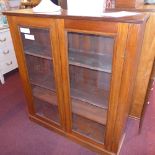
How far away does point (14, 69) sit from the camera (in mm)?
3115

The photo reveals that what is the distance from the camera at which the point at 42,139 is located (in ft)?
5.79

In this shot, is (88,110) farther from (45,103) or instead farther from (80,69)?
(45,103)

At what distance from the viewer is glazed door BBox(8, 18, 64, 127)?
1.31 metres

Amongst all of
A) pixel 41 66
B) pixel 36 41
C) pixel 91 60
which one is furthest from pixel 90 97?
pixel 36 41

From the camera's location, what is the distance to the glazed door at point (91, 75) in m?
Answer: 1.09

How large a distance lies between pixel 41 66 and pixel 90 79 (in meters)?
0.54

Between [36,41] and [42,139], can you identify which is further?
[42,139]

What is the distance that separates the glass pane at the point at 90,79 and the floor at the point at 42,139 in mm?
246

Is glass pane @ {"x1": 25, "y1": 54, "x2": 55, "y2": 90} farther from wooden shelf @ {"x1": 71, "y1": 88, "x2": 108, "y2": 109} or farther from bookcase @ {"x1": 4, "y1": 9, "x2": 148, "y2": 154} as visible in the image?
wooden shelf @ {"x1": 71, "y1": 88, "x2": 108, "y2": 109}

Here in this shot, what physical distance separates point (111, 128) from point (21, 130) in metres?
1.09

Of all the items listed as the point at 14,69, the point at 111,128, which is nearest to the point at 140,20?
the point at 111,128

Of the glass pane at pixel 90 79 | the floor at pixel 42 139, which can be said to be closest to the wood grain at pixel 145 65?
the floor at pixel 42 139

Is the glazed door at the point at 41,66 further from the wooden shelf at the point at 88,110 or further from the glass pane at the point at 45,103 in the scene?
the wooden shelf at the point at 88,110

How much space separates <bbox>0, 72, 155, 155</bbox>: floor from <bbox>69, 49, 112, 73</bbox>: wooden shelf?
2.95 feet
